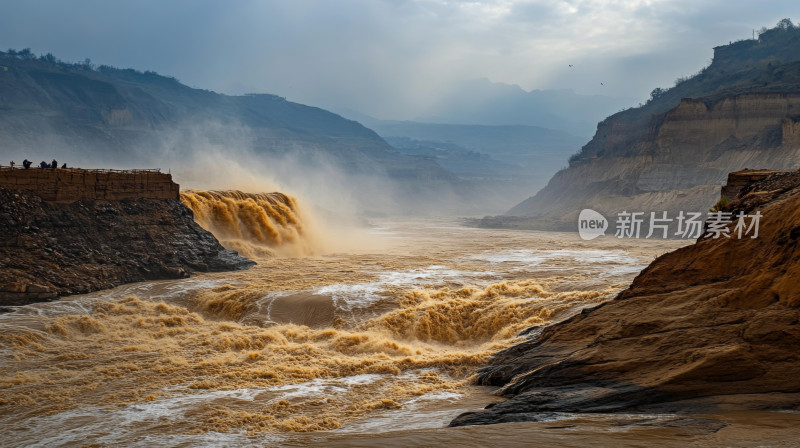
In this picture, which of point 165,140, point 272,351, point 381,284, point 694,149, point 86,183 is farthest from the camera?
point 165,140

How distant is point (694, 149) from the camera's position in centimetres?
6725

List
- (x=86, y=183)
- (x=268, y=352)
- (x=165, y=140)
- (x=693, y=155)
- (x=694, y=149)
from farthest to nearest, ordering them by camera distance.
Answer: (x=165, y=140)
(x=694, y=149)
(x=693, y=155)
(x=86, y=183)
(x=268, y=352)

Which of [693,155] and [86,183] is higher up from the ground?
[693,155]

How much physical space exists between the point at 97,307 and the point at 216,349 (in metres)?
5.91

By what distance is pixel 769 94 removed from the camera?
63062 mm

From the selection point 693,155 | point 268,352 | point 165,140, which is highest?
point 165,140

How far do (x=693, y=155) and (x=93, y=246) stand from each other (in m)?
58.7

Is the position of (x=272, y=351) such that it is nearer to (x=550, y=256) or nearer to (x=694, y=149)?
(x=550, y=256)

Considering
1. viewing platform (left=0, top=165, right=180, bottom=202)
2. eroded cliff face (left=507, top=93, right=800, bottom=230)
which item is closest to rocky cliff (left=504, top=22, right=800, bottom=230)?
eroded cliff face (left=507, top=93, right=800, bottom=230)

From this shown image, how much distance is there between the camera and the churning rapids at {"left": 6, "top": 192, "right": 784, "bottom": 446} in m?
10.5

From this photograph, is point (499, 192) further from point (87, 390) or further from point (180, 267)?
point (87, 390)

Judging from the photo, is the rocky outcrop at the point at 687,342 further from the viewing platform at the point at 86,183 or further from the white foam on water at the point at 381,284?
the viewing platform at the point at 86,183

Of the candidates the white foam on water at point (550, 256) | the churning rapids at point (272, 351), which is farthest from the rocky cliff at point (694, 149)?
the churning rapids at point (272, 351)

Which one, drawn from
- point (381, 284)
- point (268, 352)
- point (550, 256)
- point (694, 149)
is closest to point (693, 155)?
point (694, 149)
